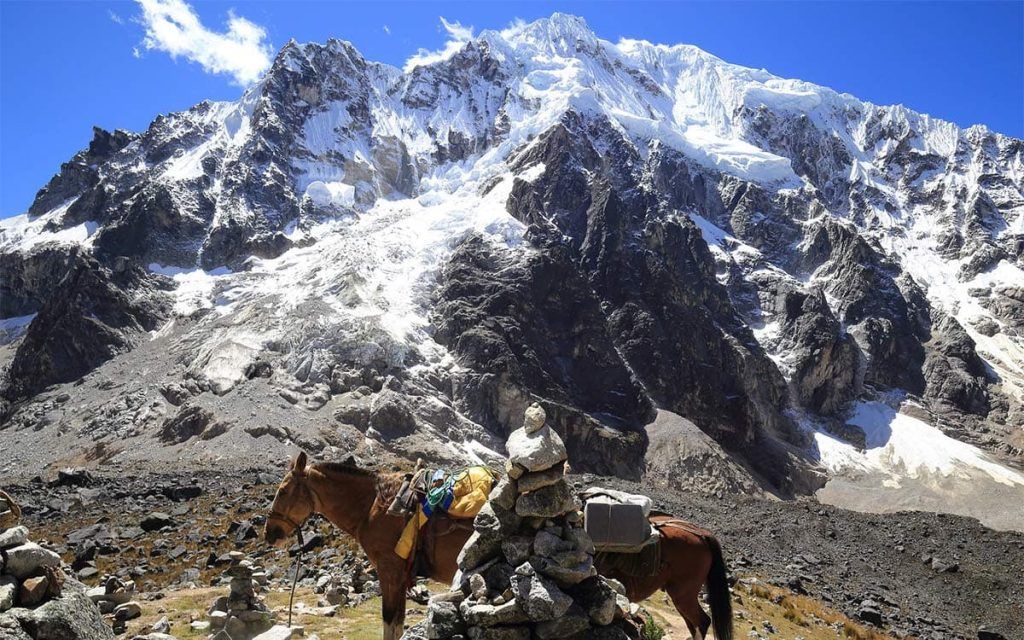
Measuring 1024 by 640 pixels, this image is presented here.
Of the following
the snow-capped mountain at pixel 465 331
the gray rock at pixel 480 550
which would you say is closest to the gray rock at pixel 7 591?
the gray rock at pixel 480 550

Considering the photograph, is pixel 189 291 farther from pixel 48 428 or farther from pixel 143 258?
pixel 48 428

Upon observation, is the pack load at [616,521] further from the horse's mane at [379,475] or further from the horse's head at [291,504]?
the horse's head at [291,504]

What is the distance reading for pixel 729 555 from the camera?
42.4 m

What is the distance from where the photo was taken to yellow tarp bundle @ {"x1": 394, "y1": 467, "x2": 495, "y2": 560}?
11.3 m

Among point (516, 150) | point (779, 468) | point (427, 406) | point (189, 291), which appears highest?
point (516, 150)

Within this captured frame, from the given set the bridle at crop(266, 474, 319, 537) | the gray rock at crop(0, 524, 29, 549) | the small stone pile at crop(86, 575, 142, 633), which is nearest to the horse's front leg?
the bridle at crop(266, 474, 319, 537)

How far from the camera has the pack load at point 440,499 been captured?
11.3 metres

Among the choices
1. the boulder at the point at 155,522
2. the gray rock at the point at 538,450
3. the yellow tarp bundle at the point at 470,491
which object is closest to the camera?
the gray rock at the point at 538,450

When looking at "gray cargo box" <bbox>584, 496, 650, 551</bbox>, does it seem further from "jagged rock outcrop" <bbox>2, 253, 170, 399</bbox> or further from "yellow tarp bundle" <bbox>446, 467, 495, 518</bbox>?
"jagged rock outcrop" <bbox>2, 253, 170, 399</bbox>

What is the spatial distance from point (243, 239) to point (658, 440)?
10393cm

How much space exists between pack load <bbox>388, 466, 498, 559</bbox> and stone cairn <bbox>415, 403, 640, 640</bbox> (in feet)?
6.07

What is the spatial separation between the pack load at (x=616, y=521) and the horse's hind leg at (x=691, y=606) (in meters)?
1.93

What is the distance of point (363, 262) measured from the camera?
431 feet

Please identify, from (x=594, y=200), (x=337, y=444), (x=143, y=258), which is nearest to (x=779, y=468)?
(x=594, y=200)
